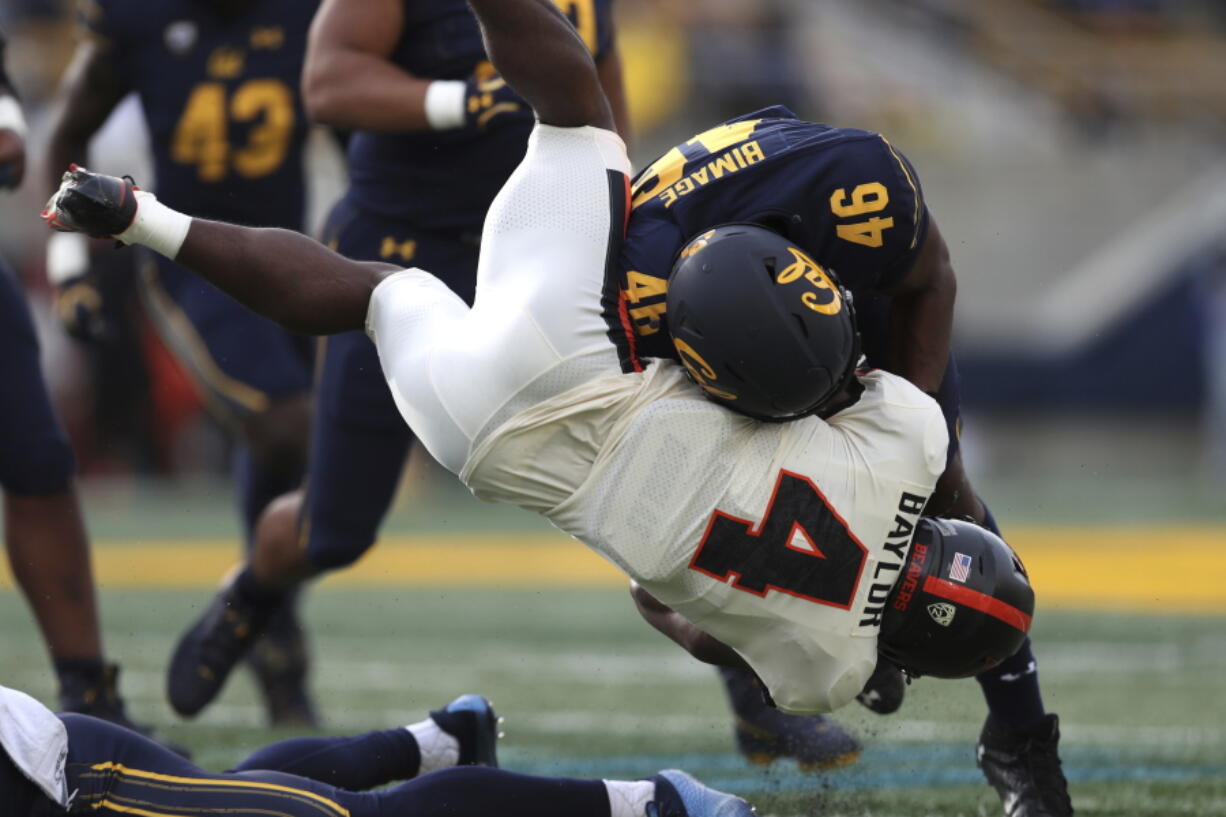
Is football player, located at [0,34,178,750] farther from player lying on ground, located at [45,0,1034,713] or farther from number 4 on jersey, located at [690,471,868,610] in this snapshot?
number 4 on jersey, located at [690,471,868,610]

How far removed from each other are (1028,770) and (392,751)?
1211 mm

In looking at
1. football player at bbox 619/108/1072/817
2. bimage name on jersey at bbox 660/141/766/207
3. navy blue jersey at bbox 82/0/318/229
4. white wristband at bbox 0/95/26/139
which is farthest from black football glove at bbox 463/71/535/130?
navy blue jersey at bbox 82/0/318/229

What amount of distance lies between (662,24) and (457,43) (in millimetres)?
13731

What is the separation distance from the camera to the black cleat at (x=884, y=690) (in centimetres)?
342

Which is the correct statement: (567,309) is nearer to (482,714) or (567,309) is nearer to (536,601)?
(482,714)

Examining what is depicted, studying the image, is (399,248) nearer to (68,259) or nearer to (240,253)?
(68,259)

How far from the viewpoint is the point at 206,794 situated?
2.56 metres

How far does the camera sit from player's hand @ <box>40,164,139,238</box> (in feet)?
8.98

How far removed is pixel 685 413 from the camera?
268cm

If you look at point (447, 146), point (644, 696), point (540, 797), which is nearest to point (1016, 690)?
point (540, 797)

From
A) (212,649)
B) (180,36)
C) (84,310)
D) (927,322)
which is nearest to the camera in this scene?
(927,322)

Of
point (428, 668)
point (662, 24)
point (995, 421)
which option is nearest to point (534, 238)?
point (428, 668)

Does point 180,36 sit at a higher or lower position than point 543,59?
lower

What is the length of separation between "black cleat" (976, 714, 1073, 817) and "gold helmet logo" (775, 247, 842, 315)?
1.08 meters
